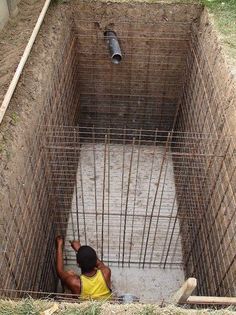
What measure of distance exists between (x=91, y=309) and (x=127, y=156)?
157 inches

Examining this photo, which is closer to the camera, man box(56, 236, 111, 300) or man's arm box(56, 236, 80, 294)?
man box(56, 236, 111, 300)

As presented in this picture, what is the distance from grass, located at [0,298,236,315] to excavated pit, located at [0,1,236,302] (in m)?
0.44

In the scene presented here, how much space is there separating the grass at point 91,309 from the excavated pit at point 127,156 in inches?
17.4

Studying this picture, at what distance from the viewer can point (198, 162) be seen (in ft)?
15.8

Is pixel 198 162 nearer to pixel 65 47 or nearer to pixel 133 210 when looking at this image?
pixel 133 210

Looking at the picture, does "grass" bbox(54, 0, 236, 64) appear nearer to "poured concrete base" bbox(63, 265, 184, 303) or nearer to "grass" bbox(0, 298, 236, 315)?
"poured concrete base" bbox(63, 265, 184, 303)

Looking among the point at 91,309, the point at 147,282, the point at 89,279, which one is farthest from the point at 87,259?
the point at 147,282

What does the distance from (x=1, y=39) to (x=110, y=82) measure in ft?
6.53

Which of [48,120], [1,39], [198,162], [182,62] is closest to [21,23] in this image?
[1,39]

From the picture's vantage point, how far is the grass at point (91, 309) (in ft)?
7.86

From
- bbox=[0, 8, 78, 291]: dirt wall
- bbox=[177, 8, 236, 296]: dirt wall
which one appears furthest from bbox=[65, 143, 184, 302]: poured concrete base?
bbox=[0, 8, 78, 291]: dirt wall

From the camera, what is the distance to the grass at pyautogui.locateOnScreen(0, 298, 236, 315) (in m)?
2.40

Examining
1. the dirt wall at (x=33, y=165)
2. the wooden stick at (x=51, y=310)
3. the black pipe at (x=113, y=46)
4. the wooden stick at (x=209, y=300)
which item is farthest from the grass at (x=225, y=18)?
the wooden stick at (x=51, y=310)

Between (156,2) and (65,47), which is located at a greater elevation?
(156,2)
